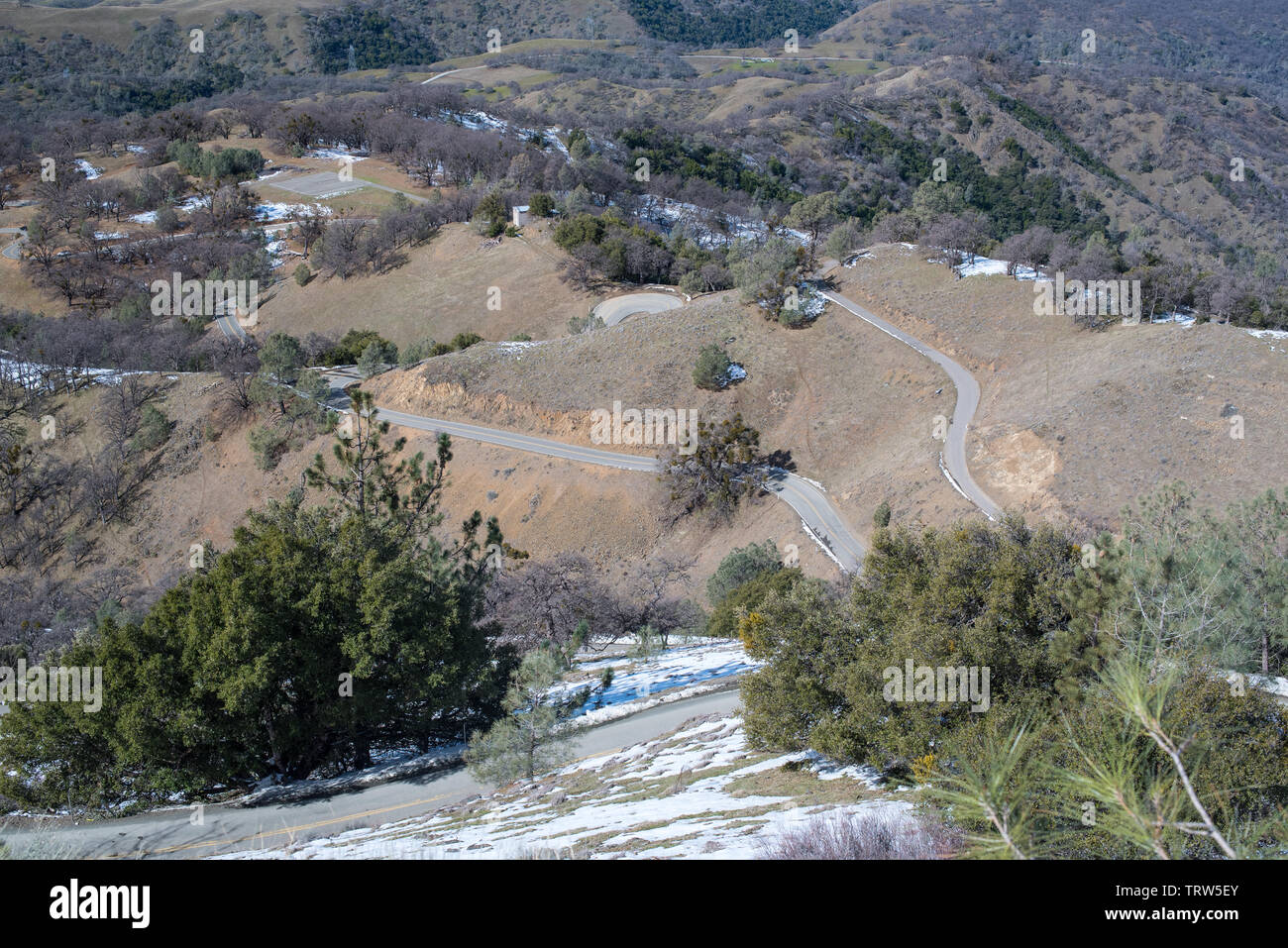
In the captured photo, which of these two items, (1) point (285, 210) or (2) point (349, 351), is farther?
(1) point (285, 210)

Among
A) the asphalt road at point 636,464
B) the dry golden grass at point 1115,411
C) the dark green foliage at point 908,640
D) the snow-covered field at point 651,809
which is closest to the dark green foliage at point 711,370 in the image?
the asphalt road at point 636,464

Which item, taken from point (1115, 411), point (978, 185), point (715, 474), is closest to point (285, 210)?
point (715, 474)

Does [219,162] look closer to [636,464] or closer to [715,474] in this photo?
[636,464]

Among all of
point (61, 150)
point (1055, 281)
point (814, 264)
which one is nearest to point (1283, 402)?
point (1055, 281)

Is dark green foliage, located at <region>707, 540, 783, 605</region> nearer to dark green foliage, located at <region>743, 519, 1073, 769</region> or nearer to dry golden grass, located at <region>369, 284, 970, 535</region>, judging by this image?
dry golden grass, located at <region>369, 284, 970, 535</region>

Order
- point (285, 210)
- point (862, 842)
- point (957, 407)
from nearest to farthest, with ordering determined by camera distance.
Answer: point (862, 842) < point (957, 407) < point (285, 210)

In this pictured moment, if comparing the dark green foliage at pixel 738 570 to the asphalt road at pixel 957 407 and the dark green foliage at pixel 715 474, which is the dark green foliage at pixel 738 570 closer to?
the dark green foliage at pixel 715 474
